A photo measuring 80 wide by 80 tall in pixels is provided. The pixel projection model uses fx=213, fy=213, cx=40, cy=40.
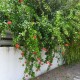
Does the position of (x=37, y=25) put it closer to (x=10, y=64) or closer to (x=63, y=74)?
(x=10, y=64)

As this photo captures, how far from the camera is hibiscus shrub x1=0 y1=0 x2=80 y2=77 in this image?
543 cm

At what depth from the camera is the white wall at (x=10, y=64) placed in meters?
5.40

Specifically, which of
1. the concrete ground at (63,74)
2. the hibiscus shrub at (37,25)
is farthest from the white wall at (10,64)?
the concrete ground at (63,74)

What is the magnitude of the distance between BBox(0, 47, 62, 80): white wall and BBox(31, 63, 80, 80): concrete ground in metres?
0.97

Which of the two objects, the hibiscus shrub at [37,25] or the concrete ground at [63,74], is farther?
the concrete ground at [63,74]

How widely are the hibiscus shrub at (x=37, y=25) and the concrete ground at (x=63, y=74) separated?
777 mm

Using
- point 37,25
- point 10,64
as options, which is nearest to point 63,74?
point 37,25

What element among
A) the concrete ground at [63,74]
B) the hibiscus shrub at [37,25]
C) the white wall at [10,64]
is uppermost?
the hibiscus shrub at [37,25]

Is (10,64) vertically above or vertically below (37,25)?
below

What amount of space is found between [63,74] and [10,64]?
8.46 ft

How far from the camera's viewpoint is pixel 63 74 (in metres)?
7.59

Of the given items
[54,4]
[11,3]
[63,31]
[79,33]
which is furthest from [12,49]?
[79,33]

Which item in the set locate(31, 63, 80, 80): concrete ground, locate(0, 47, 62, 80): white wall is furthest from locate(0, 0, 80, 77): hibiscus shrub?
locate(31, 63, 80, 80): concrete ground

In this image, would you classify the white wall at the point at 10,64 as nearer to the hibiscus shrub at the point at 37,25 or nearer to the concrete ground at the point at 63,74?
the hibiscus shrub at the point at 37,25
